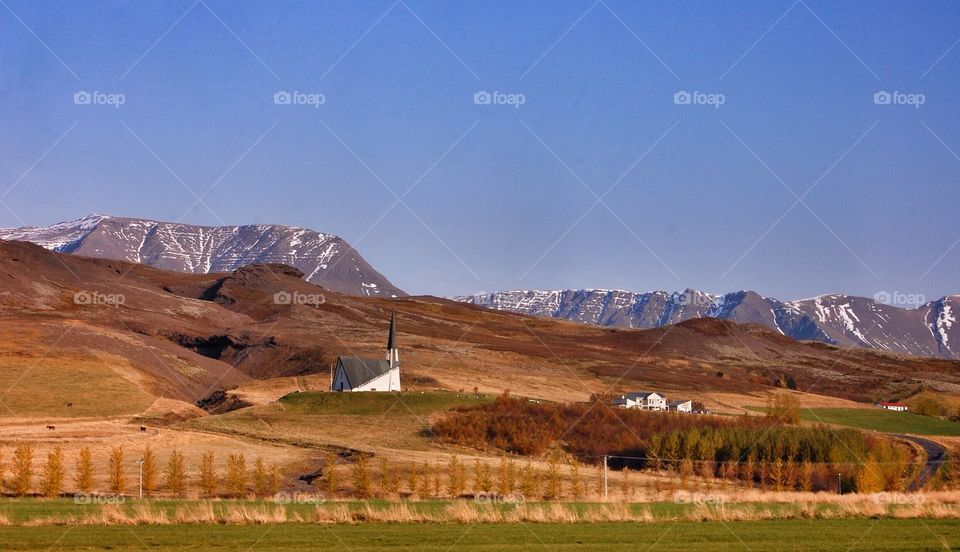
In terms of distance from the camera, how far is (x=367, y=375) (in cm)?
9050

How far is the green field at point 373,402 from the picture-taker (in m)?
77.1

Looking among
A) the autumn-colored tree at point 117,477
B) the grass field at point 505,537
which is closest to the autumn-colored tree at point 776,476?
the grass field at point 505,537

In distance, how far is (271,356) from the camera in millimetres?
122625

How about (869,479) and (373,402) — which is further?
(373,402)

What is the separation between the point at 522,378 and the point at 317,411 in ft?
138

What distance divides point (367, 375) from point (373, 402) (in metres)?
11.8

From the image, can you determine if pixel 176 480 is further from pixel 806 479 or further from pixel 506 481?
pixel 806 479

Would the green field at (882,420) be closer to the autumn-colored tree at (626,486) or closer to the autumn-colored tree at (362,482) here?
the autumn-colored tree at (626,486)

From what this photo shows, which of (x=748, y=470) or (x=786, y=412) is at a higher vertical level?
(x=786, y=412)

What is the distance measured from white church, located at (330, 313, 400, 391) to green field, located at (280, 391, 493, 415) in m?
7.71

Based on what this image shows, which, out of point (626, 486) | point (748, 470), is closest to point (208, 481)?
point (626, 486)

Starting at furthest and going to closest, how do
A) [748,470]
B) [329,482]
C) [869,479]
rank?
1. [748,470]
2. [869,479]
3. [329,482]

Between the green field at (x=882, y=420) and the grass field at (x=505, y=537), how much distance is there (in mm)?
69427

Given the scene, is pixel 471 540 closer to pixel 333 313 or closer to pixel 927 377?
pixel 333 313
